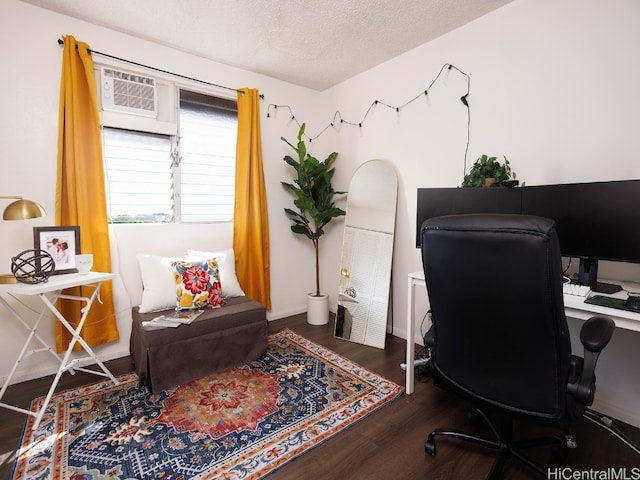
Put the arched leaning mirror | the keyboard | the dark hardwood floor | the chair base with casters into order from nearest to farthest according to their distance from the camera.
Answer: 1. the chair base with casters
2. the dark hardwood floor
3. the keyboard
4. the arched leaning mirror

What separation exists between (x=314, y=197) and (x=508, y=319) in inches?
101

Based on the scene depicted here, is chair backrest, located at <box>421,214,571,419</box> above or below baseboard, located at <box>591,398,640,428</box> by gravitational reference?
above

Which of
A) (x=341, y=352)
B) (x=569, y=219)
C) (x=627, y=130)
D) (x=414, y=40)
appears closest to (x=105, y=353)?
(x=341, y=352)

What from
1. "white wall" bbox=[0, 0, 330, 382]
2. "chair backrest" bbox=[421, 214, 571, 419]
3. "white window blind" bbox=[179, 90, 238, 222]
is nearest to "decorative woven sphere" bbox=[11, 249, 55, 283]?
"white wall" bbox=[0, 0, 330, 382]

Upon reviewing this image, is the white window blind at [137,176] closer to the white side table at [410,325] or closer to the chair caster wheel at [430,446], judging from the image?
the white side table at [410,325]

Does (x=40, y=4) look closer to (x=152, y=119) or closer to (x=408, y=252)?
(x=152, y=119)

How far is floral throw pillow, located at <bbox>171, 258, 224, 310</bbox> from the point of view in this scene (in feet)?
7.98

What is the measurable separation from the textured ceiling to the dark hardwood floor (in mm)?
2628

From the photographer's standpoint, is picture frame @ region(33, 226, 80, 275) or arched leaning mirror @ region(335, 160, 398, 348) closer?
picture frame @ region(33, 226, 80, 275)

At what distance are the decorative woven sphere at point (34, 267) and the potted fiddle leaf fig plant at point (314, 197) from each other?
206cm

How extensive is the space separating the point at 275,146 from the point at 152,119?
3.95 ft

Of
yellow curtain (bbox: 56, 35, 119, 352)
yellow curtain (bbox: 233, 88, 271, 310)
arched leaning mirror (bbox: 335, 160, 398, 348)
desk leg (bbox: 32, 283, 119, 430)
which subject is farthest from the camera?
yellow curtain (bbox: 233, 88, 271, 310)

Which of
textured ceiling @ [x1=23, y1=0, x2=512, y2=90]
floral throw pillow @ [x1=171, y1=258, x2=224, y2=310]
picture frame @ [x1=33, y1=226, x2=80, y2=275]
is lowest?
floral throw pillow @ [x1=171, y1=258, x2=224, y2=310]
